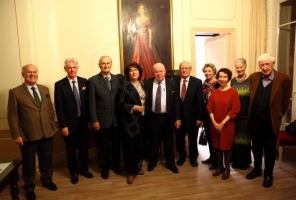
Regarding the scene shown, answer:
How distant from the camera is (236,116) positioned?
2604mm

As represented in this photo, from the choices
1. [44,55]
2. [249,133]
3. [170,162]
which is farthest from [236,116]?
[44,55]

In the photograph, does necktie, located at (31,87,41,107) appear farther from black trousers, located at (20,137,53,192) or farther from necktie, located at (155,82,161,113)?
necktie, located at (155,82,161,113)

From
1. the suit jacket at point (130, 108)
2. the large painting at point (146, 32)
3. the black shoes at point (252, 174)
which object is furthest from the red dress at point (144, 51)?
the black shoes at point (252, 174)

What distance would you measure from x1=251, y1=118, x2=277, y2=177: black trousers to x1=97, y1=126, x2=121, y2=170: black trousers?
65.7 inches

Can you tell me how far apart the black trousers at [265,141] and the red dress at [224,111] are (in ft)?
0.82

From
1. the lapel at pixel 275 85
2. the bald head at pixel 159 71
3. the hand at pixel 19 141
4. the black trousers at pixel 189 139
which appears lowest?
the black trousers at pixel 189 139

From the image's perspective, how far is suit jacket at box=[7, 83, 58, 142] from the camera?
2227mm

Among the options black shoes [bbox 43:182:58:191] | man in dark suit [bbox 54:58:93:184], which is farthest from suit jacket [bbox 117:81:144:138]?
black shoes [bbox 43:182:58:191]

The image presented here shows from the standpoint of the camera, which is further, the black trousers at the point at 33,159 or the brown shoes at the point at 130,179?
the brown shoes at the point at 130,179

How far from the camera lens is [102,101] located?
260 cm

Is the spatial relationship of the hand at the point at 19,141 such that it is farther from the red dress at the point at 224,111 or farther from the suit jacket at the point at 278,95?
the suit jacket at the point at 278,95

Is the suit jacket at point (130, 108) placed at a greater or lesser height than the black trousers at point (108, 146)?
greater

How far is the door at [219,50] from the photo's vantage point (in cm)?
443

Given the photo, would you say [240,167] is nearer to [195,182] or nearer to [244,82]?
[195,182]
